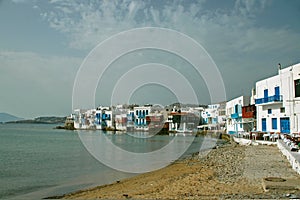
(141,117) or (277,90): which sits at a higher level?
(277,90)

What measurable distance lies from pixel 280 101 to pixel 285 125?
186cm

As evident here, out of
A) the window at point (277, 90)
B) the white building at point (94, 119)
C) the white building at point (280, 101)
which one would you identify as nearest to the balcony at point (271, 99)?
the white building at point (280, 101)

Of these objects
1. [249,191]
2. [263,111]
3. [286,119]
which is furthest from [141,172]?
[263,111]

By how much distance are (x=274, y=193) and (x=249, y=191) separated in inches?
35.3

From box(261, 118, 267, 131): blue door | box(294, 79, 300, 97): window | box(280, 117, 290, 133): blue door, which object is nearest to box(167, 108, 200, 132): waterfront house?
box(261, 118, 267, 131): blue door

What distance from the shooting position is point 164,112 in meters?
89.4

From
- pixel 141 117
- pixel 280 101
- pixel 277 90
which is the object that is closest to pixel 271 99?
pixel 277 90

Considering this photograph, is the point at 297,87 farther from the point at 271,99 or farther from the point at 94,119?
the point at 94,119

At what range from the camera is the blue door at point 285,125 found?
2376 cm

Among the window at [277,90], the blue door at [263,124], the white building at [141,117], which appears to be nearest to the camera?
the window at [277,90]

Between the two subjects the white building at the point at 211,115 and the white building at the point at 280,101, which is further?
the white building at the point at 211,115

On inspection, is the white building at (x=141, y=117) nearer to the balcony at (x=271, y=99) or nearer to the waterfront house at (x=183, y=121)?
the waterfront house at (x=183, y=121)

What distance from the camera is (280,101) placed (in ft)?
80.5

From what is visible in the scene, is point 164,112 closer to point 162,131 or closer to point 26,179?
point 162,131
